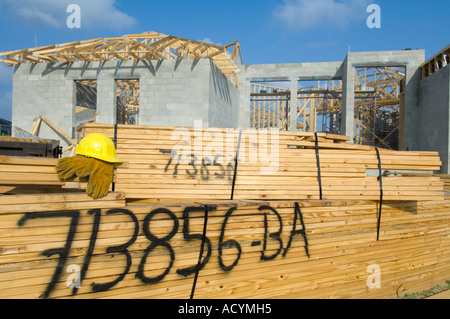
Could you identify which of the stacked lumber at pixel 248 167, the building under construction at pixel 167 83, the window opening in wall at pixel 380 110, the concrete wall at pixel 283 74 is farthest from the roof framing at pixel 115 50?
the window opening in wall at pixel 380 110

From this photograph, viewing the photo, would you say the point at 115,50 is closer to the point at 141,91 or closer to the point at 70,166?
the point at 141,91

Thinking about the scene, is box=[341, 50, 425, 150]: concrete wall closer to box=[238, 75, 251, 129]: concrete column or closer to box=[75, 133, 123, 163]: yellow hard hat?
box=[238, 75, 251, 129]: concrete column

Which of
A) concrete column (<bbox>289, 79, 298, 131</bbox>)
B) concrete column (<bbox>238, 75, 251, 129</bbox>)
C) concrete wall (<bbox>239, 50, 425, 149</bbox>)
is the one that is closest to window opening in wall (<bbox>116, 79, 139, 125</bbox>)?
concrete column (<bbox>238, 75, 251, 129</bbox>)

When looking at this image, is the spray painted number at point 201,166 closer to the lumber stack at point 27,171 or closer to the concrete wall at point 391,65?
the lumber stack at point 27,171

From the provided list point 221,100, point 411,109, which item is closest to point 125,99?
point 221,100

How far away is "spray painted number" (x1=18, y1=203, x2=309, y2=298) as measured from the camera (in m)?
3.35

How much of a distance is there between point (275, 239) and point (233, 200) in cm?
87

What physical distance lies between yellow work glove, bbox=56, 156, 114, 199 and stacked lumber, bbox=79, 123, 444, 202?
0.85 m

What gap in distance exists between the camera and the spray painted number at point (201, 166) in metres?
4.94

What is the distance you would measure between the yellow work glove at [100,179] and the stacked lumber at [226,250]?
18 centimetres
